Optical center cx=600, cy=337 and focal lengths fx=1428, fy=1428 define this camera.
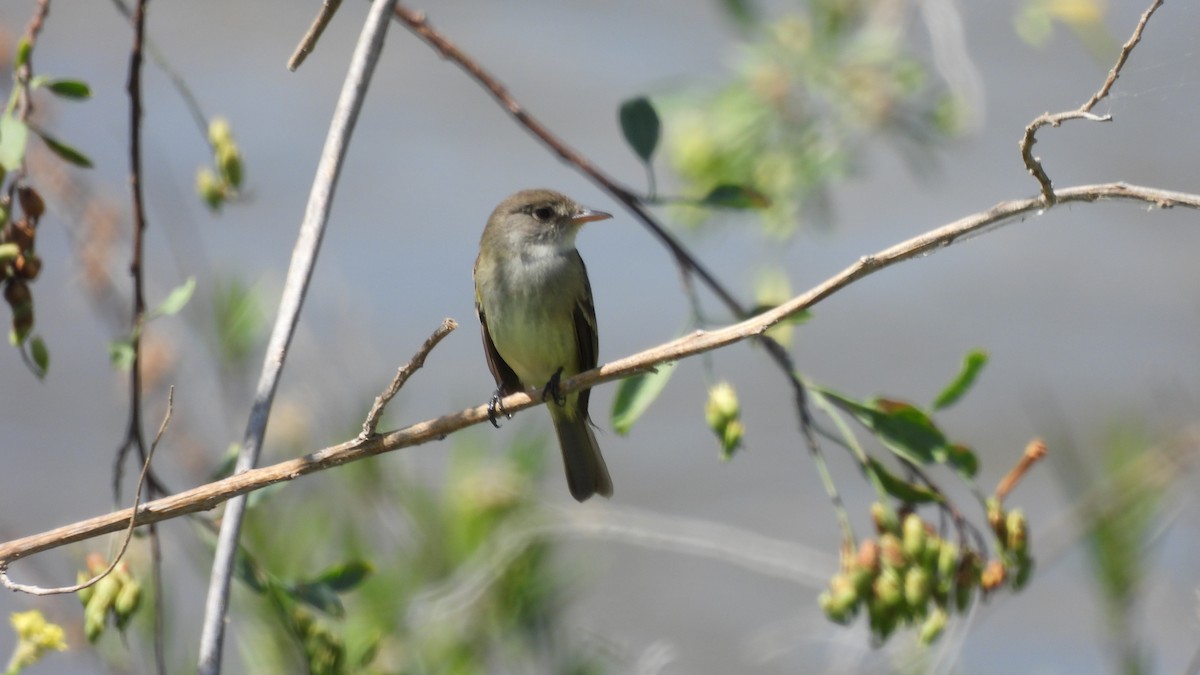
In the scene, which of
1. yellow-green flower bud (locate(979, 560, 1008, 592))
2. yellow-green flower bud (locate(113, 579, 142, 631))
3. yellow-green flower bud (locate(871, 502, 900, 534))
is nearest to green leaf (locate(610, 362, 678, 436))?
yellow-green flower bud (locate(871, 502, 900, 534))

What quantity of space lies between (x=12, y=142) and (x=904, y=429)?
1646 mm

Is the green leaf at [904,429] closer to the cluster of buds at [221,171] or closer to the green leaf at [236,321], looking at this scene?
the cluster of buds at [221,171]

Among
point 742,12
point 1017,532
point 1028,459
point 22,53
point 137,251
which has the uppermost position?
point 742,12

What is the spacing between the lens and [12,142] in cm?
225

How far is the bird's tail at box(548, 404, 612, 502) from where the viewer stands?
12.6ft

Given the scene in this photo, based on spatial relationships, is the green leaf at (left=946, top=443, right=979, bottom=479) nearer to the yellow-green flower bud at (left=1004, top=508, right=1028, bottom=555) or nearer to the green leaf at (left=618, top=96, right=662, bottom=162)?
the yellow-green flower bud at (left=1004, top=508, right=1028, bottom=555)

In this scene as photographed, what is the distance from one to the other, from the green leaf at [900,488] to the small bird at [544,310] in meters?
1.18

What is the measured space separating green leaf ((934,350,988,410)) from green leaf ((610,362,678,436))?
1.75 feet

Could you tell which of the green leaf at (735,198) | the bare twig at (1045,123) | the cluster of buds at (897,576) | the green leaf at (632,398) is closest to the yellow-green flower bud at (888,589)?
the cluster of buds at (897,576)

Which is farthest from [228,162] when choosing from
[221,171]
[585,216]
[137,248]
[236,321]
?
[585,216]

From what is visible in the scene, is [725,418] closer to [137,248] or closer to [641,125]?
[641,125]

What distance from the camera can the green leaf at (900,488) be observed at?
2686 millimetres

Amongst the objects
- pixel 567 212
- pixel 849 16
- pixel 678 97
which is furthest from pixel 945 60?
pixel 567 212

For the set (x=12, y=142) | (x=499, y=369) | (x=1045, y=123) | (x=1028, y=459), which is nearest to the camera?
(x=1045, y=123)
